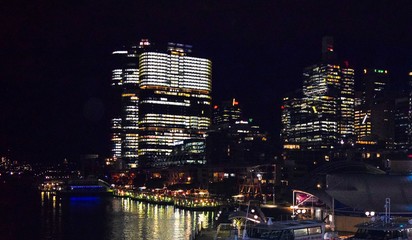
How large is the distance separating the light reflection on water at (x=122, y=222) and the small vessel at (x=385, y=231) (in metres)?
29.2

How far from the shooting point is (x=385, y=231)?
32938mm

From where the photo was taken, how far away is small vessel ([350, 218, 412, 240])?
32844 mm

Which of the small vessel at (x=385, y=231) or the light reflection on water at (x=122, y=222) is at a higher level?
the small vessel at (x=385, y=231)

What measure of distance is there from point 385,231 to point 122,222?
49.1 m

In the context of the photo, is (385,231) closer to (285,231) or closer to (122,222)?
(285,231)

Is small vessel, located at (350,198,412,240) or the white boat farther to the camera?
the white boat

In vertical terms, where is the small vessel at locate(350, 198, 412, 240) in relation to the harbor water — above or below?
above

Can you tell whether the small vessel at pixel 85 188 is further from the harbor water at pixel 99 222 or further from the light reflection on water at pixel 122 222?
the light reflection on water at pixel 122 222

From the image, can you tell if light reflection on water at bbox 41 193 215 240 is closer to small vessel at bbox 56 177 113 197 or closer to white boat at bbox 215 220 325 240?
white boat at bbox 215 220 325 240

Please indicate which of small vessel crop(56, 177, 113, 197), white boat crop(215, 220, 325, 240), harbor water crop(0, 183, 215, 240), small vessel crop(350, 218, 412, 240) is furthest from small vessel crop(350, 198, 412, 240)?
small vessel crop(56, 177, 113, 197)

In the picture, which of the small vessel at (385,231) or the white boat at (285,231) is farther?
the white boat at (285,231)

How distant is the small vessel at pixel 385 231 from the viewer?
108ft

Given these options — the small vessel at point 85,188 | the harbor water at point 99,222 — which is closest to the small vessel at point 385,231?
the harbor water at point 99,222

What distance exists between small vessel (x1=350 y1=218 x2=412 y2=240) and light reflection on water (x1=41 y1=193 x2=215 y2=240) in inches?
1150
